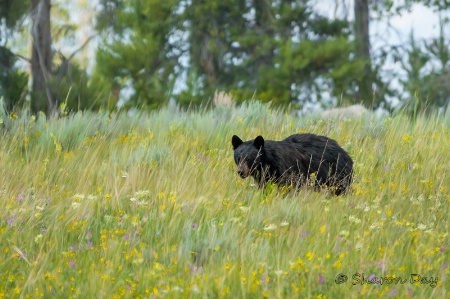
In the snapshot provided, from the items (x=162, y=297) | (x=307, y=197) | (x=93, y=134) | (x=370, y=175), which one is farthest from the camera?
(x=93, y=134)

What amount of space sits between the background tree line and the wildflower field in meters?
12.6

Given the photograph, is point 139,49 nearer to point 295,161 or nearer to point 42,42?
point 42,42

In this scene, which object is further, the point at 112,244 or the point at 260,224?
the point at 260,224

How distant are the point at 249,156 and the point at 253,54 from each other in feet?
52.3

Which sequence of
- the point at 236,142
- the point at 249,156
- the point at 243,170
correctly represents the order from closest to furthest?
1. the point at 243,170
2. the point at 249,156
3. the point at 236,142

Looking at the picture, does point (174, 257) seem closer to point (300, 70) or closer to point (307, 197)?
point (307, 197)

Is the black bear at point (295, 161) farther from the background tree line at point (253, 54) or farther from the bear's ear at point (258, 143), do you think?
the background tree line at point (253, 54)

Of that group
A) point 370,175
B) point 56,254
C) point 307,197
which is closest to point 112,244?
point 56,254

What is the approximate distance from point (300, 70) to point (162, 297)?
702 inches

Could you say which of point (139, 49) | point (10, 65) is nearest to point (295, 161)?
point (10, 65)

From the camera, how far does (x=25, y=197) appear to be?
577cm

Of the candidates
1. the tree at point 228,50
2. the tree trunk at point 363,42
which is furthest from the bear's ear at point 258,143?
the tree trunk at point 363,42

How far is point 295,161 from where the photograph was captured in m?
6.96

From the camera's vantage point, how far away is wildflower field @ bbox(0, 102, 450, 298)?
435 cm
